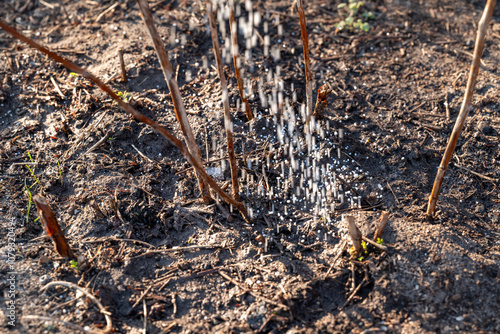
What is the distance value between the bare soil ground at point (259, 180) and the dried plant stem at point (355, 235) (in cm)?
8

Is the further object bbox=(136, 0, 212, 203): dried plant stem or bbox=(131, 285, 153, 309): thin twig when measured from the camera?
bbox=(131, 285, 153, 309): thin twig

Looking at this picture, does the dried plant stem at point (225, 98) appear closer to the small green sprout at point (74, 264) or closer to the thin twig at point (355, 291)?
the thin twig at point (355, 291)

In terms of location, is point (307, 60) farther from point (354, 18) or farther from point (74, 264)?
point (74, 264)

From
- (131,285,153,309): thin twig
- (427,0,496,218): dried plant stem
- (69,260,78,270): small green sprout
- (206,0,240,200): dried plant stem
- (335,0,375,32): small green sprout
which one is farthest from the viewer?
(335,0,375,32): small green sprout

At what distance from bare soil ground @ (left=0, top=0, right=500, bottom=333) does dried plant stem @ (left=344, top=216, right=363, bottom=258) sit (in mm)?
80

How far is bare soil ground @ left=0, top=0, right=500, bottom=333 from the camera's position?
237 centimetres

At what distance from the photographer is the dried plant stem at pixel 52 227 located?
2293 millimetres

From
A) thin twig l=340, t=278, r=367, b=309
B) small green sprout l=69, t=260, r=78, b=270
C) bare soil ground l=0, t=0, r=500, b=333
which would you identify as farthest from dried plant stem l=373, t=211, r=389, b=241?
small green sprout l=69, t=260, r=78, b=270

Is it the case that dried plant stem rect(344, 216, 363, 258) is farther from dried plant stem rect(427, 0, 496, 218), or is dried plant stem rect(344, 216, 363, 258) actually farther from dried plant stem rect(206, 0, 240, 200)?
dried plant stem rect(206, 0, 240, 200)

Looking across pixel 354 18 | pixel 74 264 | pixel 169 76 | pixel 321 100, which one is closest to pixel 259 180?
pixel 321 100

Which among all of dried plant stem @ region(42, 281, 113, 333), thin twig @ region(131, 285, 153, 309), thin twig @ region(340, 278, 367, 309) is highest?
dried plant stem @ region(42, 281, 113, 333)

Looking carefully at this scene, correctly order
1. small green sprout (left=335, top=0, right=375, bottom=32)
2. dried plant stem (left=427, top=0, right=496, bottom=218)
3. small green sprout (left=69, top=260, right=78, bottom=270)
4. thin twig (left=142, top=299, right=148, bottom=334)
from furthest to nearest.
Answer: small green sprout (left=335, top=0, right=375, bottom=32)
small green sprout (left=69, top=260, right=78, bottom=270)
thin twig (left=142, top=299, right=148, bottom=334)
dried plant stem (left=427, top=0, right=496, bottom=218)

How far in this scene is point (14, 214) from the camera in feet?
9.26

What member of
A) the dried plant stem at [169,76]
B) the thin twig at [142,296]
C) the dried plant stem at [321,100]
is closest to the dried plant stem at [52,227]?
the thin twig at [142,296]
